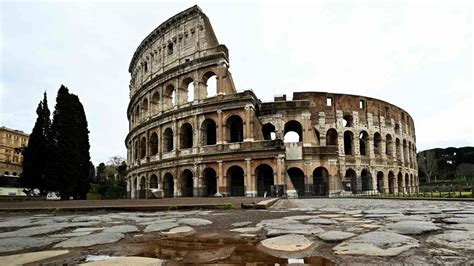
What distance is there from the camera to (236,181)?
86.8 feet

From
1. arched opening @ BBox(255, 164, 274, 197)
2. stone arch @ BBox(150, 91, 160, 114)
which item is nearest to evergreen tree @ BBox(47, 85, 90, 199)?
stone arch @ BBox(150, 91, 160, 114)

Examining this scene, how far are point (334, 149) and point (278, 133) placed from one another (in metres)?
4.58

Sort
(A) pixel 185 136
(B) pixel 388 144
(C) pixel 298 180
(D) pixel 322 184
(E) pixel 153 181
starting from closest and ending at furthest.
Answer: (D) pixel 322 184 → (C) pixel 298 180 → (A) pixel 185 136 → (E) pixel 153 181 → (B) pixel 388 144

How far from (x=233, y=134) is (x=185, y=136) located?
4110 millimetres

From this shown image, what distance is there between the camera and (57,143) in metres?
25.2

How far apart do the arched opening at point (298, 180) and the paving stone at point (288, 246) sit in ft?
73.4

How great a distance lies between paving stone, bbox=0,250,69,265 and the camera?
2176mm

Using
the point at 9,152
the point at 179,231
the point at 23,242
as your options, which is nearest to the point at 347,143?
the point at 179,231

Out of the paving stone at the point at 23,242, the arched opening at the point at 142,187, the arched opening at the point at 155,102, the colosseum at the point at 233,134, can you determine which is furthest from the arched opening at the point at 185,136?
the paving stone at the point at 23,242

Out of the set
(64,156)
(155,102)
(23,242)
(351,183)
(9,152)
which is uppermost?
(155,102)

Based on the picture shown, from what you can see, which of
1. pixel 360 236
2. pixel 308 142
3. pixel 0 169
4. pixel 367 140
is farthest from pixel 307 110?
pixel 0 169

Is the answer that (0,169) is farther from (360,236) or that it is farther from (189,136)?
(360,236)

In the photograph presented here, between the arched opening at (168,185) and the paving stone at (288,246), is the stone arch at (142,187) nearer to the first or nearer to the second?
the arched opening at (168,185)

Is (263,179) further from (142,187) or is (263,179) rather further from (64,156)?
(64,156)
